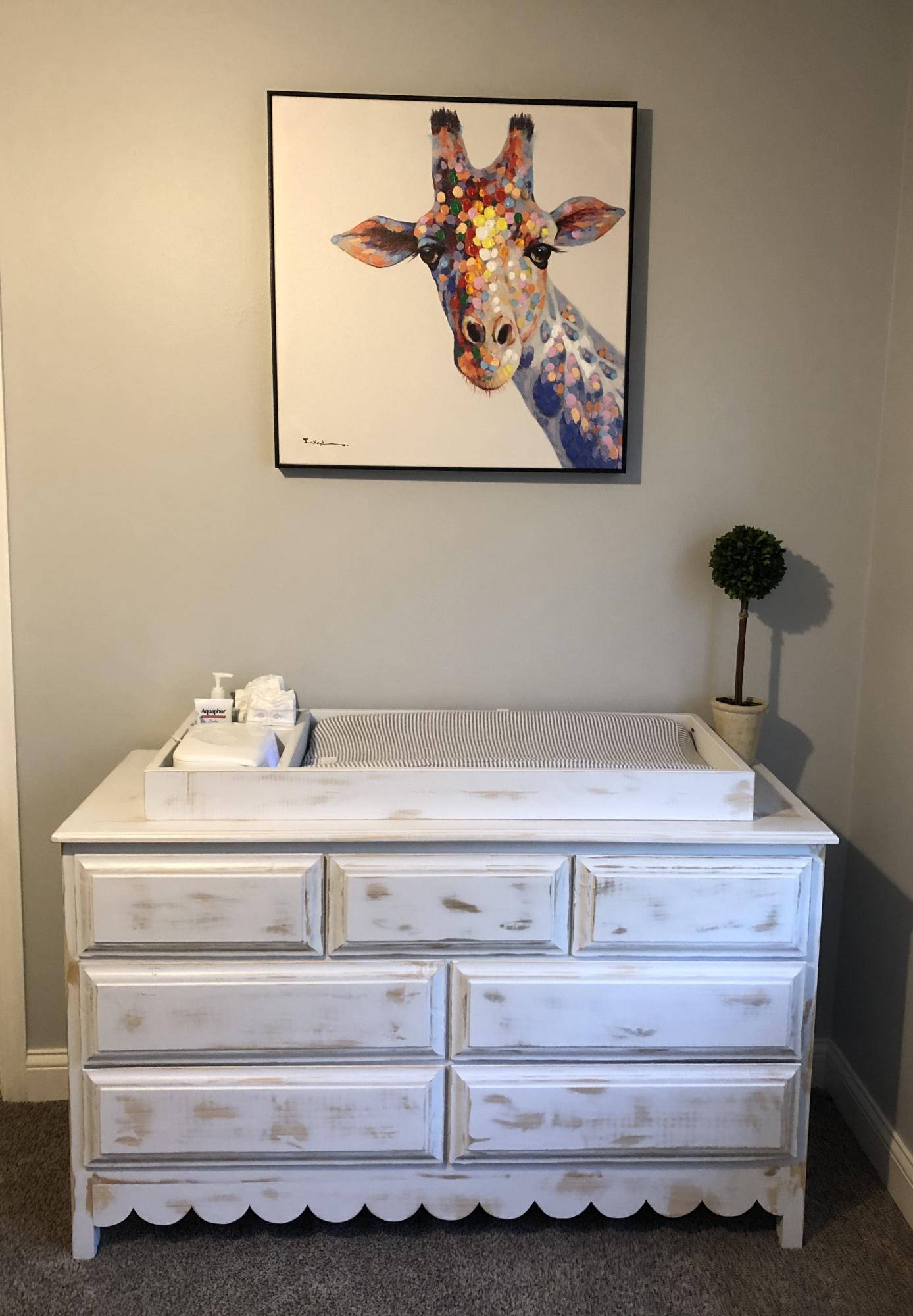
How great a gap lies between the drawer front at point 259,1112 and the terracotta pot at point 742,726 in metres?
0.84

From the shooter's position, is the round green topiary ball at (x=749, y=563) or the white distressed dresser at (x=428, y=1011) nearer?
the white distressed dresser at (x=428, y=1011)

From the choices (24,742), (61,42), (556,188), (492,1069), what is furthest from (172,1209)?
(61,42)

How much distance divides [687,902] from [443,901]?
0.41 metres

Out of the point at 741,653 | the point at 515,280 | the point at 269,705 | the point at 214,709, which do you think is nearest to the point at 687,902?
the point at 741,653

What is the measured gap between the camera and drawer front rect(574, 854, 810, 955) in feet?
5.52

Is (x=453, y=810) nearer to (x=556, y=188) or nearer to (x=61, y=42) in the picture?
(x=556, y=188)

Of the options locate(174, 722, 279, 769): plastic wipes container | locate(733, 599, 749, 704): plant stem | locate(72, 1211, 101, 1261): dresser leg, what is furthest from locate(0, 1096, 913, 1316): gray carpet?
locate(733, 599, 749, 704): plant stem

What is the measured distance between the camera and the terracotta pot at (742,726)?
1.99 meters

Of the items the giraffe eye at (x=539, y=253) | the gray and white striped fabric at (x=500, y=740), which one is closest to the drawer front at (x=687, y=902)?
the gray and white striped fabric at (x=500, y=740)

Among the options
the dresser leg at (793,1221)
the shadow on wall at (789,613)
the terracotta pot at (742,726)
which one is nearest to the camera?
the dresser leg at (793,1221)

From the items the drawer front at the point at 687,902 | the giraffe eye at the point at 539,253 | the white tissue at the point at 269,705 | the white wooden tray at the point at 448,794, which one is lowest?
the drawer front at the point at 687,902

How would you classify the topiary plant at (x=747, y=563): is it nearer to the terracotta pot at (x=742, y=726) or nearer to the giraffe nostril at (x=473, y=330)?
the terracotta pot at (x=742, y=726)

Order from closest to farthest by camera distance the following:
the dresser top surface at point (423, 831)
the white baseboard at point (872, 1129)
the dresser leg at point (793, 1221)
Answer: the dresser top surface at point (423, 831) < the dresser leg at point (793, 1221) < the white baseboard at point (872, 1129)

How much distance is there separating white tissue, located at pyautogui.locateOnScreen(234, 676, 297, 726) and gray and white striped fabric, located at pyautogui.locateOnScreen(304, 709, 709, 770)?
0.08 metres
